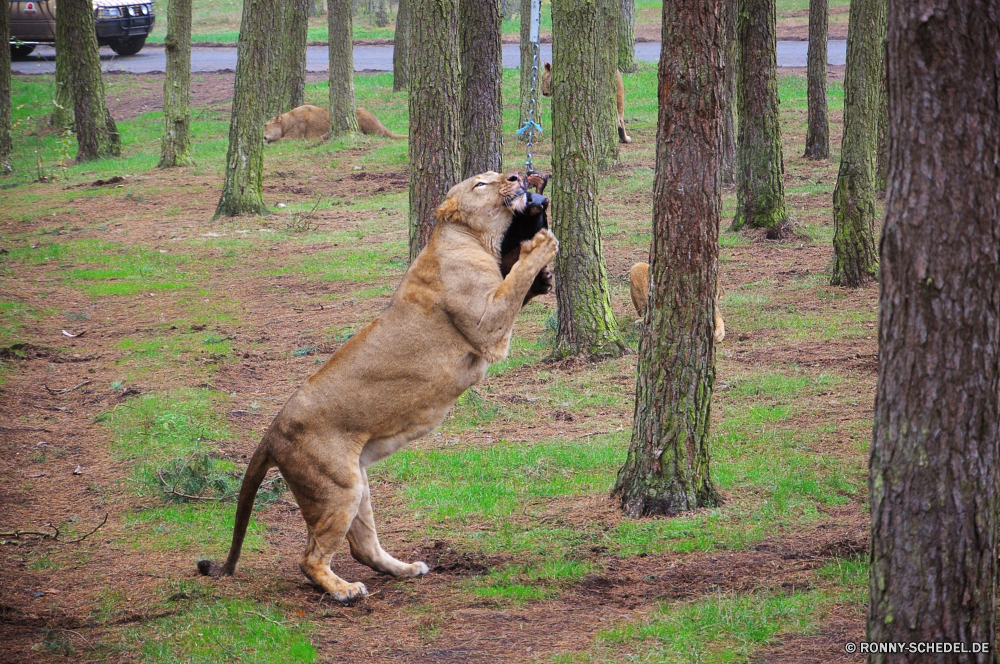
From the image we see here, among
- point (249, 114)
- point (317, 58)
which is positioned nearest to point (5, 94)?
point (249, 114)

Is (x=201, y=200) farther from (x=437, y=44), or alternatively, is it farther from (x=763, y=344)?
(x=763, y=344)

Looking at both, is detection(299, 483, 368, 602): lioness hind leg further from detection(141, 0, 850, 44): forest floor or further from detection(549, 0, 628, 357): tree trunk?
detection(141, 0, 850, 44): forest floor

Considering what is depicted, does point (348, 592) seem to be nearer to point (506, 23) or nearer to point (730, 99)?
point (730, 99)

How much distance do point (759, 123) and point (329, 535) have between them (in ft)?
35.8

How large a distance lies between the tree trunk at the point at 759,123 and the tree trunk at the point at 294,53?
42.3ft

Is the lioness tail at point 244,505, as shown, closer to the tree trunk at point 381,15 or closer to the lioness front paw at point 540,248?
the lioness front paw at point 540,248

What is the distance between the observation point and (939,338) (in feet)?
11.3

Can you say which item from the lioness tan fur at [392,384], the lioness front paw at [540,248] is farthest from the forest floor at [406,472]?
the lioness front paw at [540,248]

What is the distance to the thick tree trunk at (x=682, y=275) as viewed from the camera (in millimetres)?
6289

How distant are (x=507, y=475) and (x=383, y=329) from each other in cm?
220

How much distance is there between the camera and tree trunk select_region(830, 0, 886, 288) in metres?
12.0

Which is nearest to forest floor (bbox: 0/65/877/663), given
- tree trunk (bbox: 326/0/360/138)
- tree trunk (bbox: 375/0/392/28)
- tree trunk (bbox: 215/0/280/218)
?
tree trunk (bbox: 215/0/280/218)

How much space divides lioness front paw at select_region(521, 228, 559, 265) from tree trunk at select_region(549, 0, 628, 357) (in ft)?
13.1

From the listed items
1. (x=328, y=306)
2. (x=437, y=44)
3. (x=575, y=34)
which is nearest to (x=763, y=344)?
(x=575, y=34)
